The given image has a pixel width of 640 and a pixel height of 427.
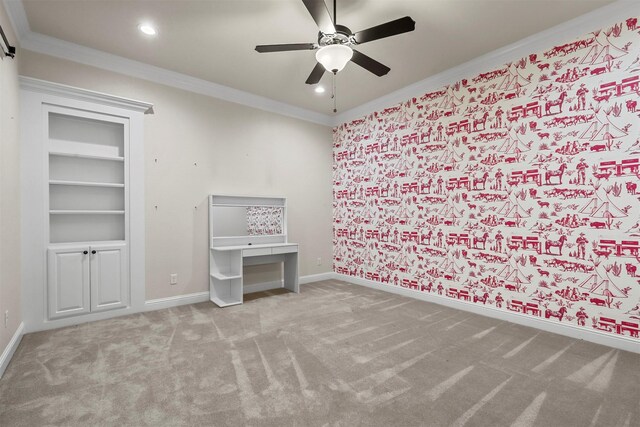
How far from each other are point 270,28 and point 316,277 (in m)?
3.67

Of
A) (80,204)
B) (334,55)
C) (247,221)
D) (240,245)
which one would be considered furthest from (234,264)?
(334,55)

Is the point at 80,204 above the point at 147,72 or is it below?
below

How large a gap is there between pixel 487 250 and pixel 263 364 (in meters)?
2.64

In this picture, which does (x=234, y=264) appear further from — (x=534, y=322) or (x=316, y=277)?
(x=534, y=322)

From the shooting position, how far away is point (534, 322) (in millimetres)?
3027

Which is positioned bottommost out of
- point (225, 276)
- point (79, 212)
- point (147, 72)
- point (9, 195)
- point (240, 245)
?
point (225, 276)

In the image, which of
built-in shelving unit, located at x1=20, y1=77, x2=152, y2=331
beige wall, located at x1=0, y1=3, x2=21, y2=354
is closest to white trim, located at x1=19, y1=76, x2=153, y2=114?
built-in shelving unit, located at x1=20, y1=77, x2=152, y2=331

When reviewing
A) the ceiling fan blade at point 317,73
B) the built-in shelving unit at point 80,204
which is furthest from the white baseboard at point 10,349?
the ceiling fan blade at point 317,73

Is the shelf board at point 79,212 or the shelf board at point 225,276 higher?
the shelf board at point 79,212

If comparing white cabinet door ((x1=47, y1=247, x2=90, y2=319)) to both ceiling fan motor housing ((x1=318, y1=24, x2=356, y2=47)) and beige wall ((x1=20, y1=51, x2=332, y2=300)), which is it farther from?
ceiling fan motor housing ((x1=318, y1=24, x2=356, y2=47))

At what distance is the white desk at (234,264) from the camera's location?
12.8 ft

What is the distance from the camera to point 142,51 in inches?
128

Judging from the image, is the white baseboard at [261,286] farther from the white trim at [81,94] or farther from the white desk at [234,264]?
the white trim at [81,94]

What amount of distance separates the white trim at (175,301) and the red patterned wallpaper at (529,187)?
8.47 feet
